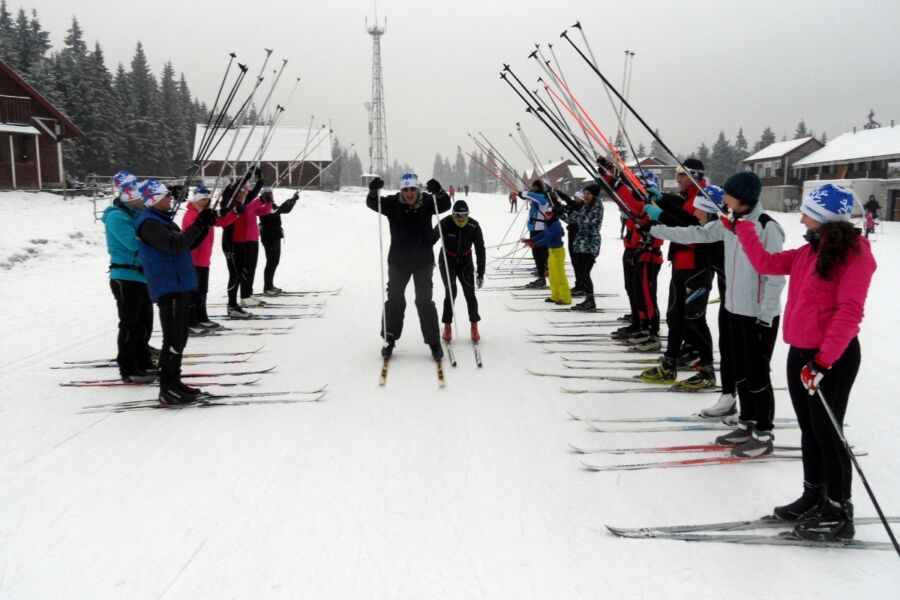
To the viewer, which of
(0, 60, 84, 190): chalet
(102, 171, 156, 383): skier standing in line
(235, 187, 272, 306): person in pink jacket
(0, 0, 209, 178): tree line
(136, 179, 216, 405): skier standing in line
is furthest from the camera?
(0, 0, 209, 178): tree line

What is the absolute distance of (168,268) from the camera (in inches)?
190

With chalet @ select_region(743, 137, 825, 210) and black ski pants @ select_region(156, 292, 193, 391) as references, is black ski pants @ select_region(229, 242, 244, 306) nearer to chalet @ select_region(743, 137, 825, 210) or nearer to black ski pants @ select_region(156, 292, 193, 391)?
black ski pants @ select_region(156, 292, 193, 391)

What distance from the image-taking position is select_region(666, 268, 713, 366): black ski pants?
5.18 metres

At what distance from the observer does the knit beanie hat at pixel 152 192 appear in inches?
189

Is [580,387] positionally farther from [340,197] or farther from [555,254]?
[340,197]

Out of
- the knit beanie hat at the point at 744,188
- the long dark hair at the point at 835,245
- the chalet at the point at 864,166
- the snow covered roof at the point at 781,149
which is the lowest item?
the long dark hair at the point at 835,245

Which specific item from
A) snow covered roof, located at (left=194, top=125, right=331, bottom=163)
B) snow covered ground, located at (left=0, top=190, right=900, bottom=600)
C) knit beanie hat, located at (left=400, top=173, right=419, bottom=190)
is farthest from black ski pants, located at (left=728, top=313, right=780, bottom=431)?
snow covered roof, located at (left=194, top=125, right=331, bottom=163)

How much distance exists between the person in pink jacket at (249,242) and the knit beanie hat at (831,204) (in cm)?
Result: 759

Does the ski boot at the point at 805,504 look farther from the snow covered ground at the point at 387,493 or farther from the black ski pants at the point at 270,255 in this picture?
the black ski pants at the point at 270,255

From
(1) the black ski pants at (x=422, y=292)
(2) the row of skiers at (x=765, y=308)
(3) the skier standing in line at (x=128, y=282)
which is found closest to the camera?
(2) the row of skiers at (x=765, y=308)

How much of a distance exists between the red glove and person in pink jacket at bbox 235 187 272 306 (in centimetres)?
774

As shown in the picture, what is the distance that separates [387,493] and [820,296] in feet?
8.69

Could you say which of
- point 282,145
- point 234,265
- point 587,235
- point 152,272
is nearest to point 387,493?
point 152,272

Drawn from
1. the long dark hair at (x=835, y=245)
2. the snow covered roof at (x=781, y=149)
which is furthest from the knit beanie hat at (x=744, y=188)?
the snow covered roof at (x=781, y=149)
